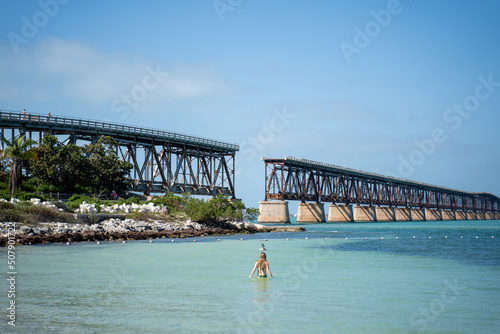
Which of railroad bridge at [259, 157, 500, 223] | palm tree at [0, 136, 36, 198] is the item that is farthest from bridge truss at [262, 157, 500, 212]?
palm tree at [0, 136, 36, 198]

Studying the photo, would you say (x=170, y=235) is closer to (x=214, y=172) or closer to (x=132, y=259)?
(x=132, y=259)

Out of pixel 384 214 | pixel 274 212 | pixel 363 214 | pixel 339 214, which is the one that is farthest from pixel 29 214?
pixel 384 214

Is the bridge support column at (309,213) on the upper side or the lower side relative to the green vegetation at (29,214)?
upper

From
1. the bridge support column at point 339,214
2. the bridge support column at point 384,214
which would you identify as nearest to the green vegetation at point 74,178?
the bridge support column at point 339,214

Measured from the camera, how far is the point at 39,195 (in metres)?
55.5

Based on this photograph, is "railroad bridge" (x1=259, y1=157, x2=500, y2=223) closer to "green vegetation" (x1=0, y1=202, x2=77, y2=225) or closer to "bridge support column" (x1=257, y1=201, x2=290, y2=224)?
"bridge support column" (x1=257, y1=201, x2=290, y2=224)

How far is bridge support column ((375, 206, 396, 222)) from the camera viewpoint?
627ft

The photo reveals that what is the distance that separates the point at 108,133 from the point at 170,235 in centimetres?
3016

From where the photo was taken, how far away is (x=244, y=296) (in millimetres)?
19281

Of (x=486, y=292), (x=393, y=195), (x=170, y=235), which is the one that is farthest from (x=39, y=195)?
(x=393, y=195)

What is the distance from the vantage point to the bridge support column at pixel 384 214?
191 m

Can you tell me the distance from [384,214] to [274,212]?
7962 cm

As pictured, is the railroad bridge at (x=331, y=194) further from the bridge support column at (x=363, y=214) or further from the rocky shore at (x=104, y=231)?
the rocky shore at (x=104, y=231)

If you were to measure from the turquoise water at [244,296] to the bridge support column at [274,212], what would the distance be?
91821 mm
